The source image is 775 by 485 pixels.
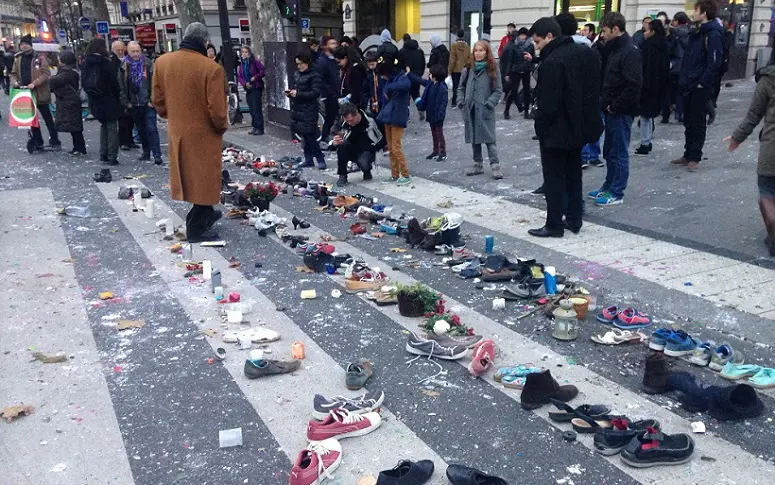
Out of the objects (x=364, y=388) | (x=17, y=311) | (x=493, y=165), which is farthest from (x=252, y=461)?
(x=493, y=165)

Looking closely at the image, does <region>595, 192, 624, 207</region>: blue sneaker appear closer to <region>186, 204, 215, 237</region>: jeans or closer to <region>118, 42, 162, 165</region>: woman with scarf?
<region>186, 204, 215, 237</region>: jeans

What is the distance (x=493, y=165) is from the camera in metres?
10.1

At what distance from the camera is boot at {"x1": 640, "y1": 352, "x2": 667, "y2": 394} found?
4.06 meters

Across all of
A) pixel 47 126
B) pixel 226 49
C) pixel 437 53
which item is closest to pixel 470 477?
pixel 47 126

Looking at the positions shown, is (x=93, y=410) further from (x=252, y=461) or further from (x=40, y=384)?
(x=252, y=461)

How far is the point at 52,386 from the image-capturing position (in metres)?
4.26

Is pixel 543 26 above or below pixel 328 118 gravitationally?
above

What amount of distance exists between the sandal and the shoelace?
1246 millimetres

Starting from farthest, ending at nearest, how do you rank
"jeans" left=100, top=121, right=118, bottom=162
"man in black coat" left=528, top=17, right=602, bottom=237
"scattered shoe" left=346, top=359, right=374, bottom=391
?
"jeans" left=100, top=121, right=118, bottom=162
"man in black coat" left=528, top=17, right=602, bottom=237
"scattered shoe" left=346, top=359, right=374, bottom=391

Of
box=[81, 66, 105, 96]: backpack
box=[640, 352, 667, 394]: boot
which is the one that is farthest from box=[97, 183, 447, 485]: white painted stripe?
box=[81, 66, 105, 96]: backpack

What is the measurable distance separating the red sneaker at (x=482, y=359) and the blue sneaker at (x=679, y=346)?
1135 millimetres

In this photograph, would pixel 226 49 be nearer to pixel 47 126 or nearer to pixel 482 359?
pixel 47 126

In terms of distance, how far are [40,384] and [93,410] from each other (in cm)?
57

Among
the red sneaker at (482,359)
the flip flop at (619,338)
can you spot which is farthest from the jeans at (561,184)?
the red sneaker at (482,359)
